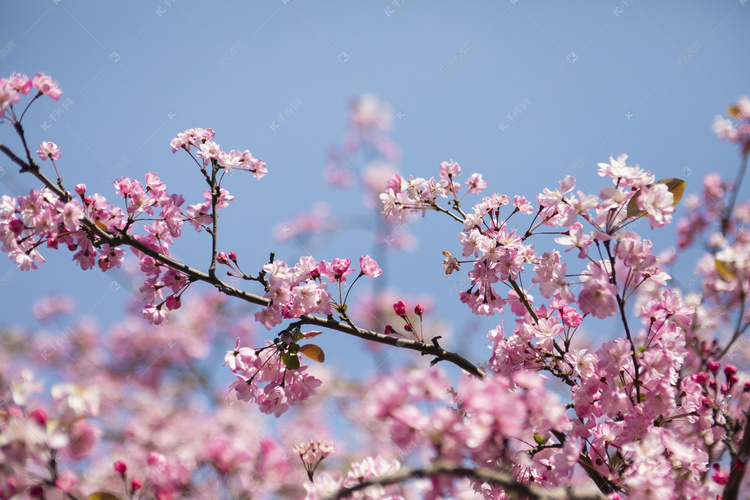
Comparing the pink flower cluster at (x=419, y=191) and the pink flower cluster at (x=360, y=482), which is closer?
the pink flower cluster at (x=360, y=482)

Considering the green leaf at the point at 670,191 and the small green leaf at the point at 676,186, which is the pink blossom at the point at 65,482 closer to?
the green leaf at the point at 670,191

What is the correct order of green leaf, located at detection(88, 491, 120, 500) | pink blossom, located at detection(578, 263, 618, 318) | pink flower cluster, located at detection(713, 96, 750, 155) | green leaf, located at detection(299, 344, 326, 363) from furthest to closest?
pink flower cluster, located at detection(713, 96, 750, 155) < green leaf, located at detection(299, 344, 326, 363) < pink blossom, located at detection(578, 263, 618, 318) < green leaf, located at detection(88, 491, 120, 500)

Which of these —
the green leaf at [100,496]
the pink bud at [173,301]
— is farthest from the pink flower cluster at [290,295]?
the green leaf at [100,496]

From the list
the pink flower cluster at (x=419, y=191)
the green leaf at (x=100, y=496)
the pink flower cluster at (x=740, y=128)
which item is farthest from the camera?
the pink flower cluster at (x=740, y=128)

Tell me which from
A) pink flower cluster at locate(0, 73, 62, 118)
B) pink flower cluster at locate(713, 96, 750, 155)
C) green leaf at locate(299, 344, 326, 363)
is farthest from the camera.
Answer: pink flower cluster at locate(713, 96, 750, 155)

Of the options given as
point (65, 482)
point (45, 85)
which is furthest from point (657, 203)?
point (45, 85)

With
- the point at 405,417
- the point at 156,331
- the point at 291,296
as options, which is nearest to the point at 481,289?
the point at 291,296

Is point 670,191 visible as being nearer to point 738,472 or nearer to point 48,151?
point 738,472

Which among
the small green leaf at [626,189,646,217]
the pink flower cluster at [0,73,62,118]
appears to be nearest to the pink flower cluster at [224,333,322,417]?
the pink flower cluster at [0,73,62,118]

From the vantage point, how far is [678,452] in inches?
60.1

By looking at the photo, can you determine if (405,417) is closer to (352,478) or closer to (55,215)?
(352,478)

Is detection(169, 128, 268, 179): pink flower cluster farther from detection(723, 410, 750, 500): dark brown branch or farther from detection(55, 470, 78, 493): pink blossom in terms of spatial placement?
detection(723, 410, 750, 500): dark brown branch

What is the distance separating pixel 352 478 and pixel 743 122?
6093 mm

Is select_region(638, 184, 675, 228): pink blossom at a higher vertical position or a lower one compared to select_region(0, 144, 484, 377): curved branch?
higher
